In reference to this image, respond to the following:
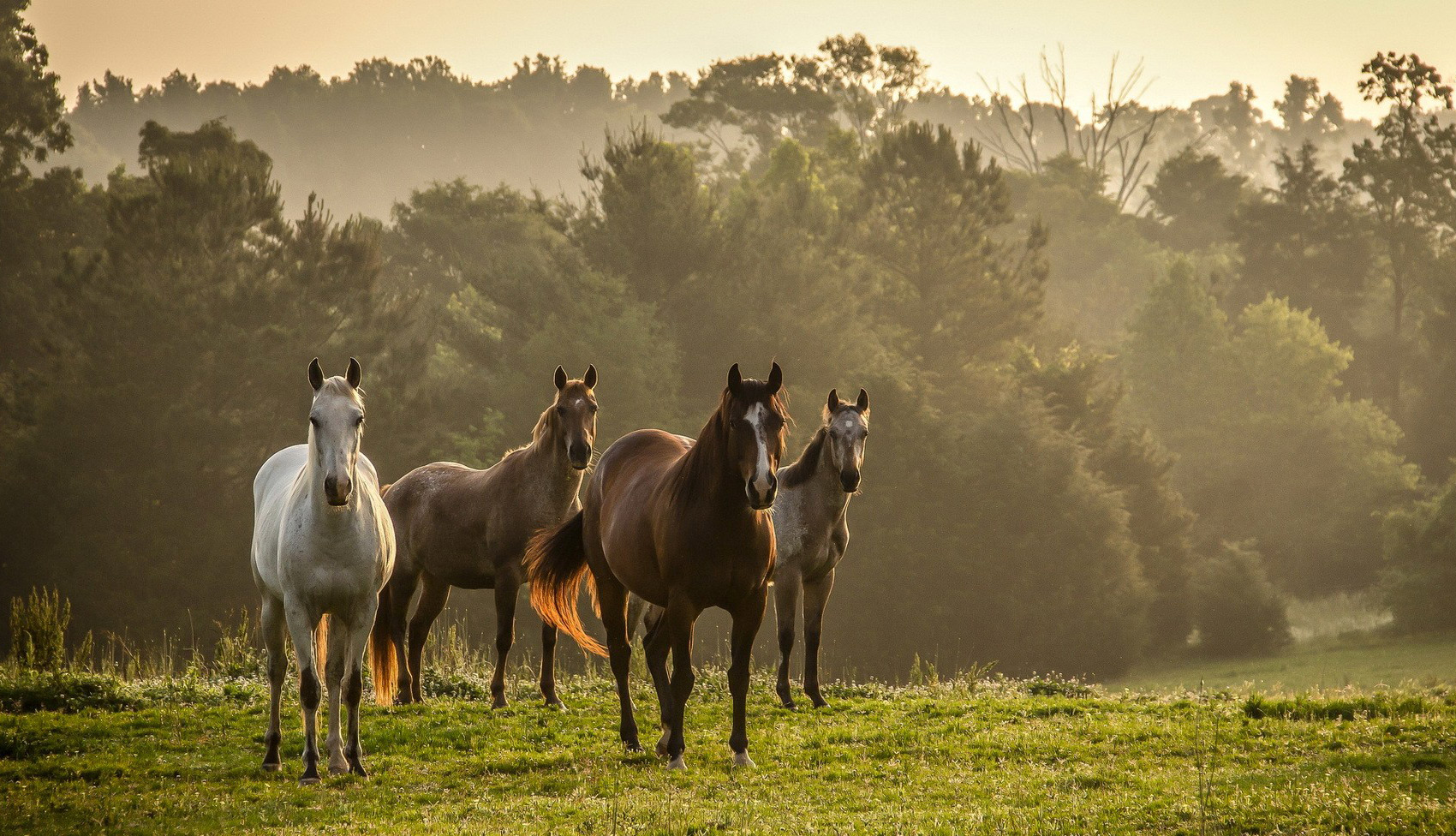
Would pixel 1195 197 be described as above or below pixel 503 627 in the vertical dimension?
above

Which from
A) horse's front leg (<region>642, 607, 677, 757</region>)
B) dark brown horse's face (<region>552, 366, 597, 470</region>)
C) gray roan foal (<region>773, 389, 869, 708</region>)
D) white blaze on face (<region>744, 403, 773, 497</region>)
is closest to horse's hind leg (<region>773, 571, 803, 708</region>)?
gray roan foal (<region>773, 389, 869, 708</region>)

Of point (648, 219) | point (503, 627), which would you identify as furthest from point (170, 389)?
point (503, 627)

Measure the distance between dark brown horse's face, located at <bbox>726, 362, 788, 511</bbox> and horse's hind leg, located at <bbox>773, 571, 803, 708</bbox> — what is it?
11.7 ft

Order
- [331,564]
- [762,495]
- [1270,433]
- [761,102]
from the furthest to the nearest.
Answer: [761,102], [1270,433], [331,564], [762,495]

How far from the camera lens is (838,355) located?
43.8 m

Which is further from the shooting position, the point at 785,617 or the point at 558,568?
the point at 785,617

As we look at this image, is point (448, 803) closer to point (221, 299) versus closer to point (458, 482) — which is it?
point (458, 482)

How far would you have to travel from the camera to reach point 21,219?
36875 mm

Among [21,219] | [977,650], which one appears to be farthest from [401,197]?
[977,650]

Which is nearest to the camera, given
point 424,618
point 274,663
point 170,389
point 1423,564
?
point 274,663

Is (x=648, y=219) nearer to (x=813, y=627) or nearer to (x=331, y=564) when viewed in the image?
(x=813, y=627)

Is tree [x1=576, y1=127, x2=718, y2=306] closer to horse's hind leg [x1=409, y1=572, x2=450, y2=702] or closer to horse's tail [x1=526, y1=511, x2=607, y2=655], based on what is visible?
horse's hind leg [x1=409, y1=572, x2=450, y2=702]

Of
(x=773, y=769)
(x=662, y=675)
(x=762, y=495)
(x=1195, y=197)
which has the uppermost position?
(x=1195, y=197)

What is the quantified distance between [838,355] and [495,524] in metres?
33.5
